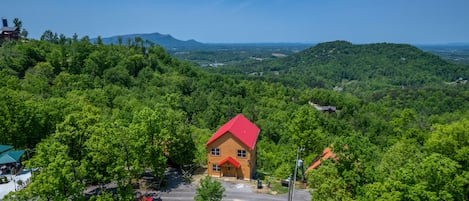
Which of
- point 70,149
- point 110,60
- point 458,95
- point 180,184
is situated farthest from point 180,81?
point 458,95

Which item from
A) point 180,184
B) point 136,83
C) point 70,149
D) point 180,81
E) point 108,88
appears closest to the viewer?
point 70,149

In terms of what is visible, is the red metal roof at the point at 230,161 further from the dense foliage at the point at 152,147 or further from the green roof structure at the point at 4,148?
the green roof structure at the point at 4,148

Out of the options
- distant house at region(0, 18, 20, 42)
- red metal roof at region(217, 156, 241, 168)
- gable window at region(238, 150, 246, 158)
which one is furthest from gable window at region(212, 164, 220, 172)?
distant house at region(0, 18, 20, 42)

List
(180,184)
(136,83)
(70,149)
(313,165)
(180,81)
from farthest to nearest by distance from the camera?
(180,81), (136,83), (313,165), (180,184), (70,149)

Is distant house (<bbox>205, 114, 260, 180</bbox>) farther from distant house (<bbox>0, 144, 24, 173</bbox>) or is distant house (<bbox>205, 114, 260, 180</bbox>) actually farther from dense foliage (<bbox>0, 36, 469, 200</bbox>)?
distant house (<bbox>0, 144, 24, 173</bbox>)

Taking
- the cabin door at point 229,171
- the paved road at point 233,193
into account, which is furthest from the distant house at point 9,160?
the cabin door at point 229,171

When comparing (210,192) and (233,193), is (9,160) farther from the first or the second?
(210,192)

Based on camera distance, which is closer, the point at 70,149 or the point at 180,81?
the point at 70,149

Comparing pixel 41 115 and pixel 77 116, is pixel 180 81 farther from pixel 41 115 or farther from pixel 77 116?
pixel 77 116

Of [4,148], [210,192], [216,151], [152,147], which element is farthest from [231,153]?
[4,148]
